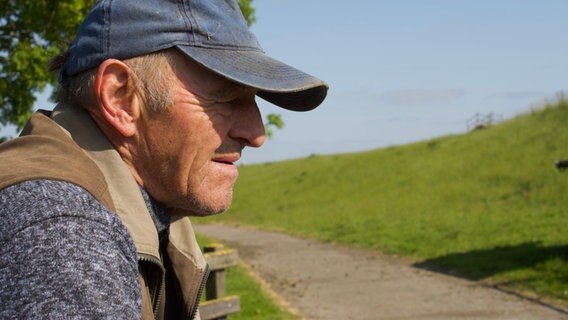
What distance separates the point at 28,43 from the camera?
12.4m

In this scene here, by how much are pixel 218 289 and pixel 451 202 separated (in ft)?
68.7

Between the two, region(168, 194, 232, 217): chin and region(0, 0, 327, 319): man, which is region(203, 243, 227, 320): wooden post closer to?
region(0, 0, 327, 319): man

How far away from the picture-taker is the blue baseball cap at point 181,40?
5.50 ft

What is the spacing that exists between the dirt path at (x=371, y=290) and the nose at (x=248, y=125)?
929 centimetres

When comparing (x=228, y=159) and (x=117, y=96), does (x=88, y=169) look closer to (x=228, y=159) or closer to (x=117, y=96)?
(x=117, y=96)

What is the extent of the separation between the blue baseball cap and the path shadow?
1259cm

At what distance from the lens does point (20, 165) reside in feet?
4.56

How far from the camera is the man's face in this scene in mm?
1739

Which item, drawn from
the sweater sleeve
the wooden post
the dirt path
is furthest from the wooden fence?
the sweater sleeve

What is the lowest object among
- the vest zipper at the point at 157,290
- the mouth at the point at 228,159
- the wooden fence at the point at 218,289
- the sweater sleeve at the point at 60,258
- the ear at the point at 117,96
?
the wooden fence at the point at 218,289

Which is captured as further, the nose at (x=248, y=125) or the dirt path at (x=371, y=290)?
the dirt path at (x=371, y=290)

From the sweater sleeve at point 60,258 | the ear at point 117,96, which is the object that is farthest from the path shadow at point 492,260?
the sweater sleeve at point 60,258

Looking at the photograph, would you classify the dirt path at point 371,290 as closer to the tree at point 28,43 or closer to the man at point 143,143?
the tree at point 28,43

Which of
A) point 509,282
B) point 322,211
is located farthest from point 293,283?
point 322,211
